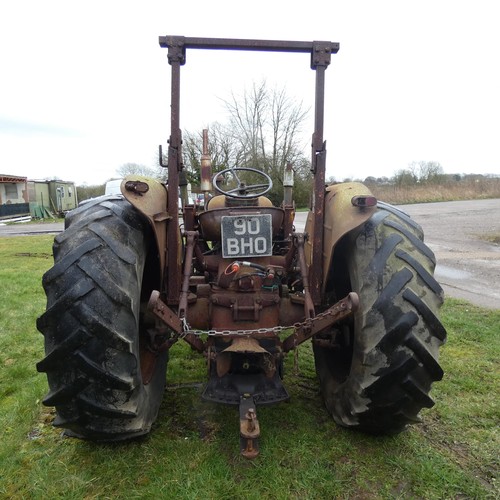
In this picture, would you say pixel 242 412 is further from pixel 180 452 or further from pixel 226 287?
pixel 226 287

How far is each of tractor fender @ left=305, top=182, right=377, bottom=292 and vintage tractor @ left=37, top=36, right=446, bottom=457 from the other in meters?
0.01

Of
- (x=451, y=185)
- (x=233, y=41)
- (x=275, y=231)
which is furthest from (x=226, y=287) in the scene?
(x=451, y=185)

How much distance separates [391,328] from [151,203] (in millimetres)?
1478

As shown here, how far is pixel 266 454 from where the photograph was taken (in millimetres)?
2574

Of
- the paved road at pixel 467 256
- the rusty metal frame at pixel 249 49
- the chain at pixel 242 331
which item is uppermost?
the rusty metal frame at pixel 249 49

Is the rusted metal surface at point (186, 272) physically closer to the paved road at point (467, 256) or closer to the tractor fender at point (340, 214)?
the tractor fender at point (340, 214)

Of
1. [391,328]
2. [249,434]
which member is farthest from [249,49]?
[249,434]

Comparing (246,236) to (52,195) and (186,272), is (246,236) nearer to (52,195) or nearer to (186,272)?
(186,272)

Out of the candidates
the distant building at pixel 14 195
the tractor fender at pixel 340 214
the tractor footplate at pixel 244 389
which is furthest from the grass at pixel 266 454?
the distant building at pixel 14 195

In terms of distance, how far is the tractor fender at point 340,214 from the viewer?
245cm

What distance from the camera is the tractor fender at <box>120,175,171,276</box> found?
247 centimetres

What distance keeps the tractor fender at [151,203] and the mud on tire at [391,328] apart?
112cm

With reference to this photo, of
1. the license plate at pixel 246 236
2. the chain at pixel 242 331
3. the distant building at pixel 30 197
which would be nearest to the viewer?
the chain at pixel 242 331

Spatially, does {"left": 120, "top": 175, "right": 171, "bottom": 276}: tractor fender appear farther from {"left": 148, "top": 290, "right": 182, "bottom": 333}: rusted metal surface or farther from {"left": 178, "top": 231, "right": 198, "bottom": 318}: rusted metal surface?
{"left": 148, "top": 290, "right": 182, "bottom": 333}: rusted metal surface
